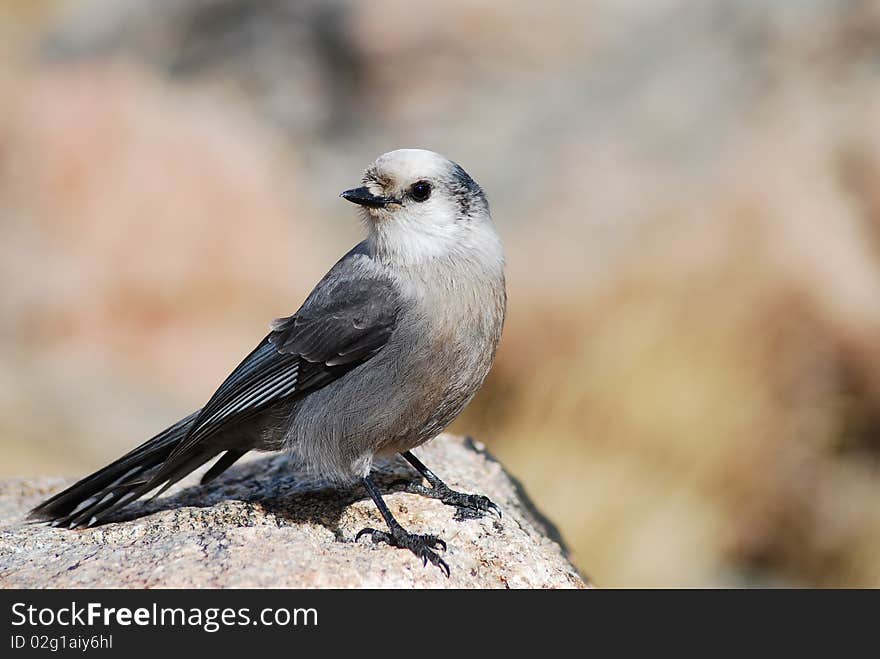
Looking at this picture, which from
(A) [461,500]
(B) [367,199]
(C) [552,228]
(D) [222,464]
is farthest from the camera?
(C) [552,228]

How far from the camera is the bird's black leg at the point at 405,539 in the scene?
13.5 ft

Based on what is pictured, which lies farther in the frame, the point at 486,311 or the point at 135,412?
the point at 135,412

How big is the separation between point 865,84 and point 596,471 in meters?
3.92

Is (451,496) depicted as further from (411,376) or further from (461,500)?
(411,376)

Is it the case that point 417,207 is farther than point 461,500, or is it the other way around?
point 461,500

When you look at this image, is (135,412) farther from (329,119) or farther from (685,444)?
(685,444)

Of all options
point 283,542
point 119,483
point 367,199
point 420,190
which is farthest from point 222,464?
point 420,190

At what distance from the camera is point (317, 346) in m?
4.57

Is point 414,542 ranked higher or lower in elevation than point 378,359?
lower

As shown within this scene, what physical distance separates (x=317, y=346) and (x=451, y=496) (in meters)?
0.94

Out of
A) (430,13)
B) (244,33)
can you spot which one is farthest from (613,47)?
(244,33)

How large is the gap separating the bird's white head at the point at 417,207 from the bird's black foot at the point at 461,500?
1107 millimetres

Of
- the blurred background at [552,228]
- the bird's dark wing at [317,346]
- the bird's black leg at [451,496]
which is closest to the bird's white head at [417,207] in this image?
the bird's dark wing at [317,346]

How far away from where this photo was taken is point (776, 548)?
25.3ft
